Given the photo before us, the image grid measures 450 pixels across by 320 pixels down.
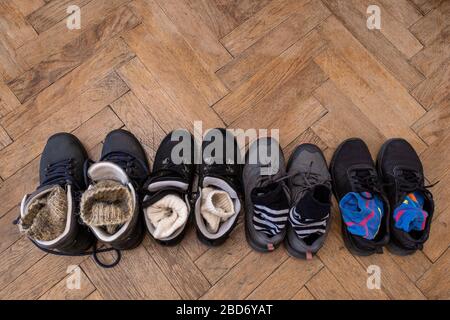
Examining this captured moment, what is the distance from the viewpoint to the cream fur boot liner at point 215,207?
916mm

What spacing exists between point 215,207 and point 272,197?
5.5 inches

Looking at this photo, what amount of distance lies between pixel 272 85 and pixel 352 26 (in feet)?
1.07

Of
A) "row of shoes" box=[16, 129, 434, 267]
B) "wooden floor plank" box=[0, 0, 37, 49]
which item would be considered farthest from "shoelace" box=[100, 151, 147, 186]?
"wooden floor plank" box=[0, 0, 37, 49]

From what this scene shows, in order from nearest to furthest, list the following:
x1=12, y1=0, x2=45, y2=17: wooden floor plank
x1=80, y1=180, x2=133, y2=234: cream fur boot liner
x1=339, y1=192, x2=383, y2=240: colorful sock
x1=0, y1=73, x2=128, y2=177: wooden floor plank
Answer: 1. x1=80, y1=180, x2=133, y2=234: cream fur boot liner
2. x1=339, y1=192, x2=383, y2=240: colorful sock
3. x1=0, y1=73, x2=128, y2=177: wooden floor plank
4. x1=12, y1=0, x2=45, y2=17: wooden floor plank

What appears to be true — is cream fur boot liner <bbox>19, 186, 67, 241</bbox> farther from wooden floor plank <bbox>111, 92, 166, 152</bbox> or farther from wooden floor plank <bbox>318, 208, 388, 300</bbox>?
wooden floor plank <bbox>318, 208, 388, 300</bbox>

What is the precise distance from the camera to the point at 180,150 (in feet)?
3.47

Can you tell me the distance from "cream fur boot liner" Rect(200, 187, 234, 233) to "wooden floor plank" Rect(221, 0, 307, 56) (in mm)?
464

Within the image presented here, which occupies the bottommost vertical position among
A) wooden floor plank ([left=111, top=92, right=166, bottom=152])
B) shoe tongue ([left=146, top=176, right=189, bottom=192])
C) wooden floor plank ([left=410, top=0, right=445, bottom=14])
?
wooden floor plank ([left=111, top=92, right=166, bottom=152])

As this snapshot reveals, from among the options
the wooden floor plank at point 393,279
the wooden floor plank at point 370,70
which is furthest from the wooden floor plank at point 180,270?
the wooden floor plank at point 370,70

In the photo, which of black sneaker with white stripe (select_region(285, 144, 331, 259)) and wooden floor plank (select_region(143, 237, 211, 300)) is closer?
black sneaker with white stripe (select_region(285, 144, 331, 259))

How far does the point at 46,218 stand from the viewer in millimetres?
898

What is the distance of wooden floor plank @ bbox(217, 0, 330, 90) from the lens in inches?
45.2
